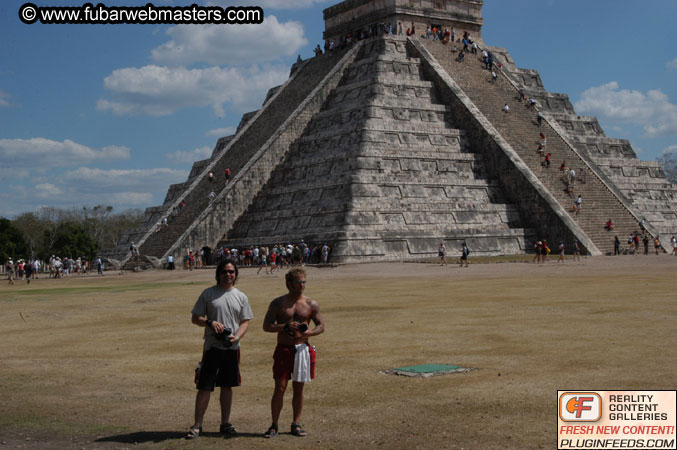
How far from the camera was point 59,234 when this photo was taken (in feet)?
283

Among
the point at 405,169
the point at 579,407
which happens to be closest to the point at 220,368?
the point at 579,407

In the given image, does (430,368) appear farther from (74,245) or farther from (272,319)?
(74,245)

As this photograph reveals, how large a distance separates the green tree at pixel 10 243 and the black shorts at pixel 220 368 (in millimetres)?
71685

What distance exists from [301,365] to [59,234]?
272 ft

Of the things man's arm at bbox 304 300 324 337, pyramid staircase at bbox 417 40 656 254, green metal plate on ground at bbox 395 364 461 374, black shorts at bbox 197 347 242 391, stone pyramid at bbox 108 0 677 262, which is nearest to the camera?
man's arm at bbox 304 300 324 337

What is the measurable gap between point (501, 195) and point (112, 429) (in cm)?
3662

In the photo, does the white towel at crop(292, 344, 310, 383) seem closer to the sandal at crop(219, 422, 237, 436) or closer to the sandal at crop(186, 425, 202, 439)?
the sandal at crop(219, 422, 237, 436)

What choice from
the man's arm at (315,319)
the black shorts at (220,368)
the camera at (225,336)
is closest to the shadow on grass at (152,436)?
the black shorts at (220,368)

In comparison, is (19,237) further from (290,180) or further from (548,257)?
(548,257)

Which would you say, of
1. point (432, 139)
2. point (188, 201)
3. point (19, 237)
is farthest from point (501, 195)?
point (19, 237)

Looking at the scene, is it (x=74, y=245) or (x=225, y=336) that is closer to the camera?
(x=225, y=336)

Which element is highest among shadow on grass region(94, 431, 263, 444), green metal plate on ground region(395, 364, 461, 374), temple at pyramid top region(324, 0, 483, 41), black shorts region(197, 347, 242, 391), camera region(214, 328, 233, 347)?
temple at pyramid top region(324, 0, 483, 41)

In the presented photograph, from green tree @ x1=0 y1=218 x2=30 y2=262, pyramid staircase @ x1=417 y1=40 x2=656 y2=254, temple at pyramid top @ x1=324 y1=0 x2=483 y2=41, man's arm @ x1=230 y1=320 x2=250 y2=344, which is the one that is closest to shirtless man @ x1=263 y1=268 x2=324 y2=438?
man's arm @ x1=230 y1=320 x2=250 y2=344

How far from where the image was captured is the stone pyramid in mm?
40000
